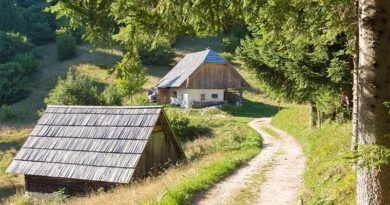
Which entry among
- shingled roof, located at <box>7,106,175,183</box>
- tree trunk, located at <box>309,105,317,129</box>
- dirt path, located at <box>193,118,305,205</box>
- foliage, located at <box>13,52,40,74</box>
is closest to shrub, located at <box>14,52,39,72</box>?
foliage, located at <box>13,52,40,74</box>

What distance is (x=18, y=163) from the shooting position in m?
17.8

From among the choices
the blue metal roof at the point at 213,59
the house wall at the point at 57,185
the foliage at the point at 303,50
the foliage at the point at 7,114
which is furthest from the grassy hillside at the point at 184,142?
the blue metal roof at the point at 213,59

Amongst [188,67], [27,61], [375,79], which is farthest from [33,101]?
[375,79]

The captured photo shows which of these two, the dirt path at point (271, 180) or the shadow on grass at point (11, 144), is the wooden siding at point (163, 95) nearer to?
the shadow on grass at point (11, 144)

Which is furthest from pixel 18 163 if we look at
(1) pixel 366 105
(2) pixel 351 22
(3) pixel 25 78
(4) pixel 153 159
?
(3) pixel 25 78

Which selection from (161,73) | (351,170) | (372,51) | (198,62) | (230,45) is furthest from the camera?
(230,45)

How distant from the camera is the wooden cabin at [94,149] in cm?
1570

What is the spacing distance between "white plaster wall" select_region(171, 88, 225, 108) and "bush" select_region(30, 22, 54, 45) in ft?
117

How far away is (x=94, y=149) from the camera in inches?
655

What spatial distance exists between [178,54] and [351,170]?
6189cm

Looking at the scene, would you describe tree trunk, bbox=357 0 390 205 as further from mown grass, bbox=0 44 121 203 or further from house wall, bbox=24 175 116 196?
mown grass, bbox=0 44 121 203

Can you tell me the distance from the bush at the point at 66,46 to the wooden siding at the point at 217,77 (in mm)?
28133

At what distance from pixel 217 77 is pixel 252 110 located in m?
6.26

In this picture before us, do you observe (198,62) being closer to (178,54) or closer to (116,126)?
(178,54)
